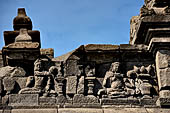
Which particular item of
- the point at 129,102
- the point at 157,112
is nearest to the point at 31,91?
the point at 129,102

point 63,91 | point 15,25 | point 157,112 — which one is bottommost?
point 157,112

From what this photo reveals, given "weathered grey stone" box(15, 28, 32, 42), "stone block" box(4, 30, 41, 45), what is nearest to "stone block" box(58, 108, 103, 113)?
"weathered grey stone" box(15, 28, 32, 42)

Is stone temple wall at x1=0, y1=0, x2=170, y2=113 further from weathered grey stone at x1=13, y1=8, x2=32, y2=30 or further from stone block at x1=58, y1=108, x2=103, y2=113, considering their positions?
weathered grey stone at x1=13, y1=8, x2=32, y2=30

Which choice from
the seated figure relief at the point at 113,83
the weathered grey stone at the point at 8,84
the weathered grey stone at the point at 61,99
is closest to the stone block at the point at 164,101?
the seated figure relief at the point at 113,83

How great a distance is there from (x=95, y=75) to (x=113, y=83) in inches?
17.8

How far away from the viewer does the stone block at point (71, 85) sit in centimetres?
775

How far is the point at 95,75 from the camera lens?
26.5ft

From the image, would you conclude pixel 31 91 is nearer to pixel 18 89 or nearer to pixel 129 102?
pixel 18 89

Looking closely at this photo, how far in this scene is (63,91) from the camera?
779 cm

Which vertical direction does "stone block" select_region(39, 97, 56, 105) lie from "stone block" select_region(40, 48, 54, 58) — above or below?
below

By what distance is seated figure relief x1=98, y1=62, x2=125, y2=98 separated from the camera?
777cm

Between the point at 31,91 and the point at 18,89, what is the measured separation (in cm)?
32

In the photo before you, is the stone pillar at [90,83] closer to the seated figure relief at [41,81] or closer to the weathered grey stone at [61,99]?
the weathered grey stone at [61,99]

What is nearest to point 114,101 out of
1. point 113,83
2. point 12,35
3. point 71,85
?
point 113,83
